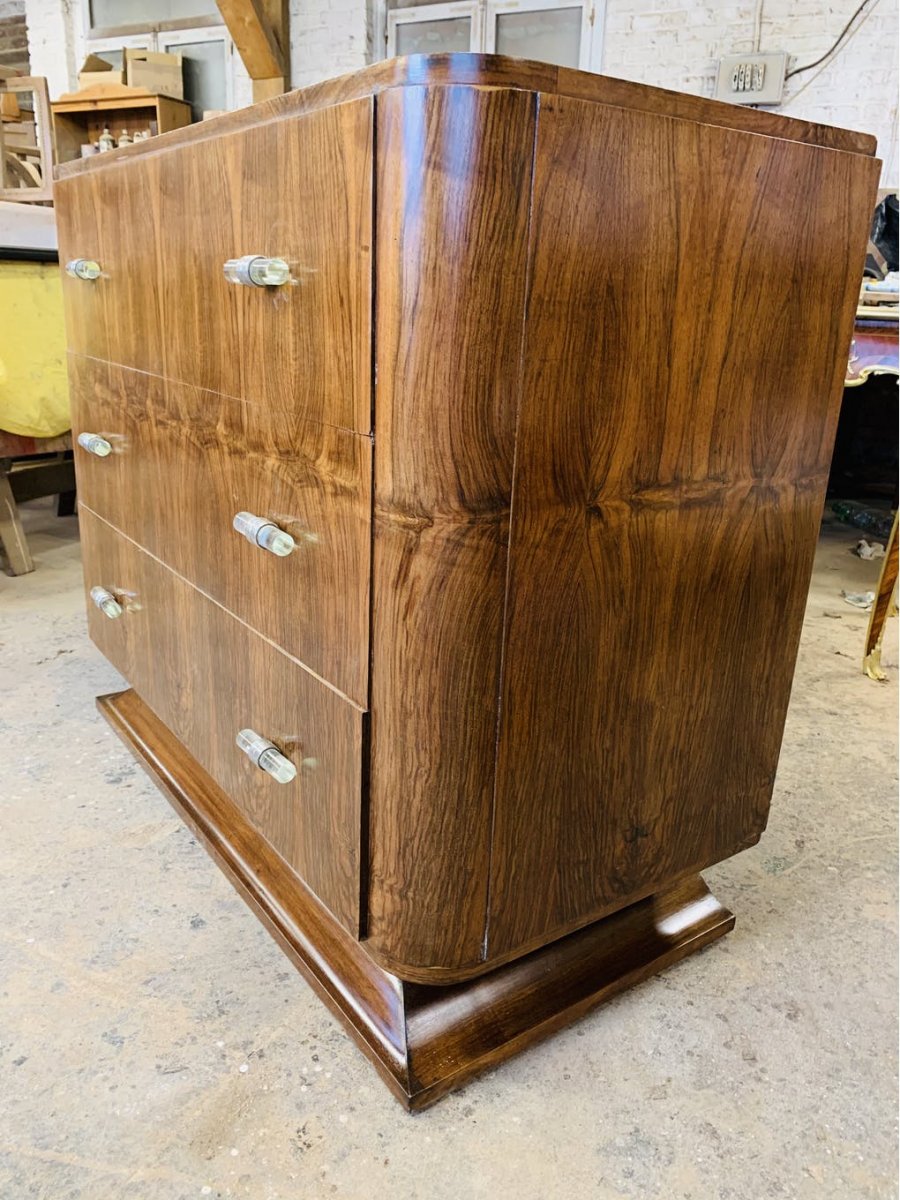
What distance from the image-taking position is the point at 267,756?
745 mm

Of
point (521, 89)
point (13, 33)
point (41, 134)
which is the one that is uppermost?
point (13, 33)

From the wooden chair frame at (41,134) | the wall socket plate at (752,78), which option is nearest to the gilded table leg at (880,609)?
the wall socket plate at (752,78)

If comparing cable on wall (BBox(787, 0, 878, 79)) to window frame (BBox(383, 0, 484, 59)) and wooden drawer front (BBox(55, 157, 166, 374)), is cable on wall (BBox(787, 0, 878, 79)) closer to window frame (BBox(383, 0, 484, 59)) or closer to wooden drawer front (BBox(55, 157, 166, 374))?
window frame (BBox(383, 0, 484, 59))

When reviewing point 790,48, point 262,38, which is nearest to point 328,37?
point 262,38

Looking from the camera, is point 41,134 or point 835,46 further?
point 41,134

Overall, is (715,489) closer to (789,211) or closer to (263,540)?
(789,211)

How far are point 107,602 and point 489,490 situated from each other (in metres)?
0.72

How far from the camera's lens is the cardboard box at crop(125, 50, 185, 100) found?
169 inches

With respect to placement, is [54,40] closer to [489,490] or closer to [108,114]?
[108,114]

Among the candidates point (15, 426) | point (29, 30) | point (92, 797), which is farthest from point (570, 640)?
point (29, 30)

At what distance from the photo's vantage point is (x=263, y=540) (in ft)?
2.24

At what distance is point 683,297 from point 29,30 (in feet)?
19.0

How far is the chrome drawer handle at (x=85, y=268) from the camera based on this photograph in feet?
3.16

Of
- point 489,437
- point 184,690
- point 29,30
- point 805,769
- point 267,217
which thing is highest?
point 29,30
